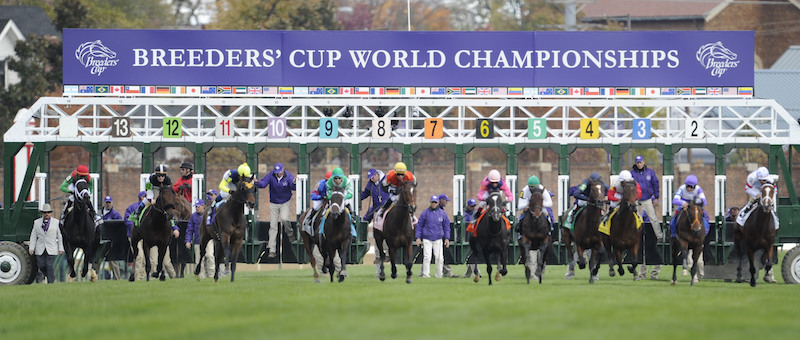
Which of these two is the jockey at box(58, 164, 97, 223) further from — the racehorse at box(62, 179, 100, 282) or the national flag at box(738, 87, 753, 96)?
the national flag at box(738, 87, 753, 96)

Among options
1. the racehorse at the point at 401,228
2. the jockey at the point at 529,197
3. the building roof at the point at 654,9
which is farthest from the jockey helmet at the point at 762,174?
the building roof at the point at 654,9

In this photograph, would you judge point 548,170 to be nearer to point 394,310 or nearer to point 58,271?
point 58,271

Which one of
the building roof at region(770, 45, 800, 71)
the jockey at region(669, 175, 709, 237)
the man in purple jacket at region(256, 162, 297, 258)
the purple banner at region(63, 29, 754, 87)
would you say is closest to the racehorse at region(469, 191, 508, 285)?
the jockey at region(669, 175, 709, 237)

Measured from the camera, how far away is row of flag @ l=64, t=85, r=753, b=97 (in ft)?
78.7

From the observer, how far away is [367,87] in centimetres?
2408

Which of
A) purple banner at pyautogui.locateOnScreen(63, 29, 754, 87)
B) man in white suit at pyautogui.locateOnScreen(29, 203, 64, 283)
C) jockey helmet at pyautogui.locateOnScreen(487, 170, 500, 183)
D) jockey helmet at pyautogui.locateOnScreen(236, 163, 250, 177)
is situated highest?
purple banner at pyautogui.locateOnScreen(63, 29, 754, 87)

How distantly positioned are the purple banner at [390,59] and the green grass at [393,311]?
591cm

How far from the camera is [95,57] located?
78.7 ft

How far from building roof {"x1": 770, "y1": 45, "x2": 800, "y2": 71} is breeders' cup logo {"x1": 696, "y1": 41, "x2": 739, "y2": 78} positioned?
31506 millimetres

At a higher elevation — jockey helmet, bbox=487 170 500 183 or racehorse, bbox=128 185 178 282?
jockey helmet, bbox=487 170 500 183

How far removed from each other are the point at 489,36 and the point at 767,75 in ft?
90.0

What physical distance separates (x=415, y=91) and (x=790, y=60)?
34931 millimetres

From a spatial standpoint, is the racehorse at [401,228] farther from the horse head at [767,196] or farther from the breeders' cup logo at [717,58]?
the breeders' cup logo at [717,58]

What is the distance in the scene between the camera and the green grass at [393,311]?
516 inches
